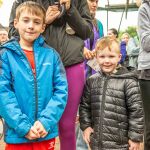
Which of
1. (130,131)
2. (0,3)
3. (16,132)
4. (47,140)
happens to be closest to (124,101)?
(130,131)

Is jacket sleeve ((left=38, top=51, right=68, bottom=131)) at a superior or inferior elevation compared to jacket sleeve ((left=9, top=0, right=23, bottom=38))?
inferior

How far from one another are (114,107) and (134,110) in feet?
0.48

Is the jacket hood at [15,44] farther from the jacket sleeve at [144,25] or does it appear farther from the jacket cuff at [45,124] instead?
the jacket sleeve at [144,25]

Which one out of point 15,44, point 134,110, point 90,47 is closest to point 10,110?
point 15,44

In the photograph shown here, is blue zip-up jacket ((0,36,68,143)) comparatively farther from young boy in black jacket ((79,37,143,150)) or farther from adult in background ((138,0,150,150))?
adult in background ((138,0,150,150))

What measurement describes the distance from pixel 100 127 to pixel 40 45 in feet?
2.42

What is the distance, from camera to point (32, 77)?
2281 millimetres

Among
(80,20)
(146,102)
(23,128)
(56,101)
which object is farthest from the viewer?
(146,102)

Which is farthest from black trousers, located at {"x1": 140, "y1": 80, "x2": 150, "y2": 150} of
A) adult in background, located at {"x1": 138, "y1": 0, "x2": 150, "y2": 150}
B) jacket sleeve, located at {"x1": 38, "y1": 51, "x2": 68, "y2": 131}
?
jacket sleeve, located at {"x1": 38, "y1": 51, "x2": 68, "y2": 131}

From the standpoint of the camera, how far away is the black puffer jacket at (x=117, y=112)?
2.58 m

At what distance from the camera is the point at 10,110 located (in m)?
2.18

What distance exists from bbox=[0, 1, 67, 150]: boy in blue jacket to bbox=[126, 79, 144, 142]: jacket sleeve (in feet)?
1.65

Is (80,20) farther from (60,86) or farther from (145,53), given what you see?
(145,53)

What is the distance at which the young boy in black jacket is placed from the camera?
8.46 ft
